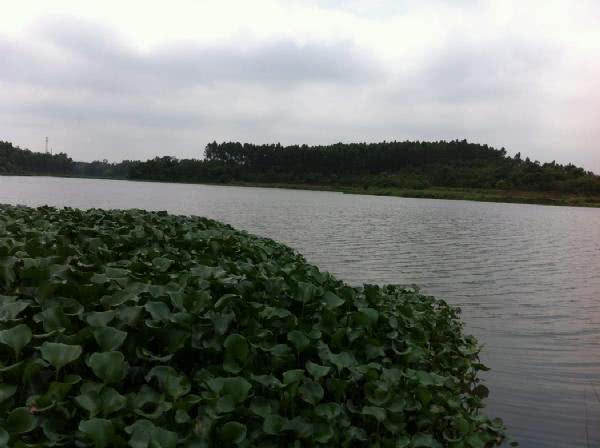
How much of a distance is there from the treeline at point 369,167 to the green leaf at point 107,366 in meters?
99.2

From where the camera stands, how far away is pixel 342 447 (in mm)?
3402

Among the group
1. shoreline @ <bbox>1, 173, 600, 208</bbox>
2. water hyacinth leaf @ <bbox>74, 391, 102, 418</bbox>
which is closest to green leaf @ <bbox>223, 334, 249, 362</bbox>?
water hyacinth leaf @ <bbox>74, 391, 102, 418</bbox>

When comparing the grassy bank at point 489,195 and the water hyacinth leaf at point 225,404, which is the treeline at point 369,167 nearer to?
the grassy bank at point 489,195

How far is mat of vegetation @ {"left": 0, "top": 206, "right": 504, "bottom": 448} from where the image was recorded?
2895 mm

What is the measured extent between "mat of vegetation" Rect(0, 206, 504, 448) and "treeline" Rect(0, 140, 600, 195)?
97.1m

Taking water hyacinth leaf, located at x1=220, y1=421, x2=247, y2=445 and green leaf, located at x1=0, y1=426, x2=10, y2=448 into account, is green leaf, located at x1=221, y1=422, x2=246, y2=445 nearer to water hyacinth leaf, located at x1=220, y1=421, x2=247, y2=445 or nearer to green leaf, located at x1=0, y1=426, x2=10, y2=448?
water hyacinth leaf, located at x1=220, y1=421, x2=247, y2=445

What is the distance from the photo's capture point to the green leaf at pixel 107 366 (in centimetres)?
304

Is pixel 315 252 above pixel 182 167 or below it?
below

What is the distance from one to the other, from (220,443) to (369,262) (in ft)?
46.4

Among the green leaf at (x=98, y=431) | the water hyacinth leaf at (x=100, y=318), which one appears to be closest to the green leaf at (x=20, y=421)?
the green leaf at (x=98, y=431)

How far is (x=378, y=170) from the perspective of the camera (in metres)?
116

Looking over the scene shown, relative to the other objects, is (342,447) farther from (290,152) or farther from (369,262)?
(290,152)

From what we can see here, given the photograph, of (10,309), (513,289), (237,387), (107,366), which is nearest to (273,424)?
(237,387)

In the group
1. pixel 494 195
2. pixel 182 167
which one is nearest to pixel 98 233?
pixel 494 195
